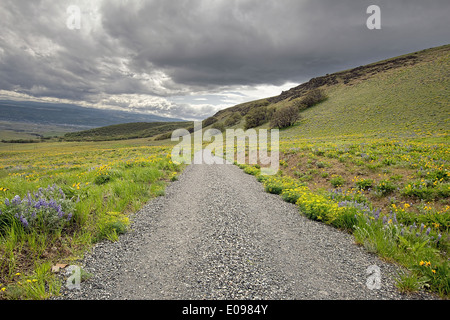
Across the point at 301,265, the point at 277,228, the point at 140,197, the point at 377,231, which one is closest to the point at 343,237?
the point at 377,231

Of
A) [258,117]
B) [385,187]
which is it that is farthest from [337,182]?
[258,117]

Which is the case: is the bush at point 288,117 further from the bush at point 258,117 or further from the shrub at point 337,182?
the shrub at point 337,182

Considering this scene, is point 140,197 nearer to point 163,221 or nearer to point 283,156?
point 163,221

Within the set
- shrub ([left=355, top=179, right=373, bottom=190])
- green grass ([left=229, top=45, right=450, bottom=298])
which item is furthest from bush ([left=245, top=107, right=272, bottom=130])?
shrub ([left=355, top=179, right=373, bottom=190])

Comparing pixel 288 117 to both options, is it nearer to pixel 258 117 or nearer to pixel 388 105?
pixel 388 105

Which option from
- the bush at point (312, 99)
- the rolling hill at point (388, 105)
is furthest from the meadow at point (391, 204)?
the bush at point (312, 99)

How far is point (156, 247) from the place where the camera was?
5.37 meters

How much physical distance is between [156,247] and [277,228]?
3849 millimetres

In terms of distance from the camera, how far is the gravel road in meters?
3.83

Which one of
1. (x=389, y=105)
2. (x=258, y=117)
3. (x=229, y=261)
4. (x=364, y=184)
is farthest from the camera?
(x=258, y=117)

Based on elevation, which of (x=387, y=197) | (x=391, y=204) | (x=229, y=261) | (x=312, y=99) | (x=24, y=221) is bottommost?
(x=229, y=261)

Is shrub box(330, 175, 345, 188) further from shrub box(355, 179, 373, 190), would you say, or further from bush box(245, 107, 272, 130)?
bush box(245, 107, 272, 130)

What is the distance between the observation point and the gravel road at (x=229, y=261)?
12.6ft

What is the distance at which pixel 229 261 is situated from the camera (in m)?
4.73
